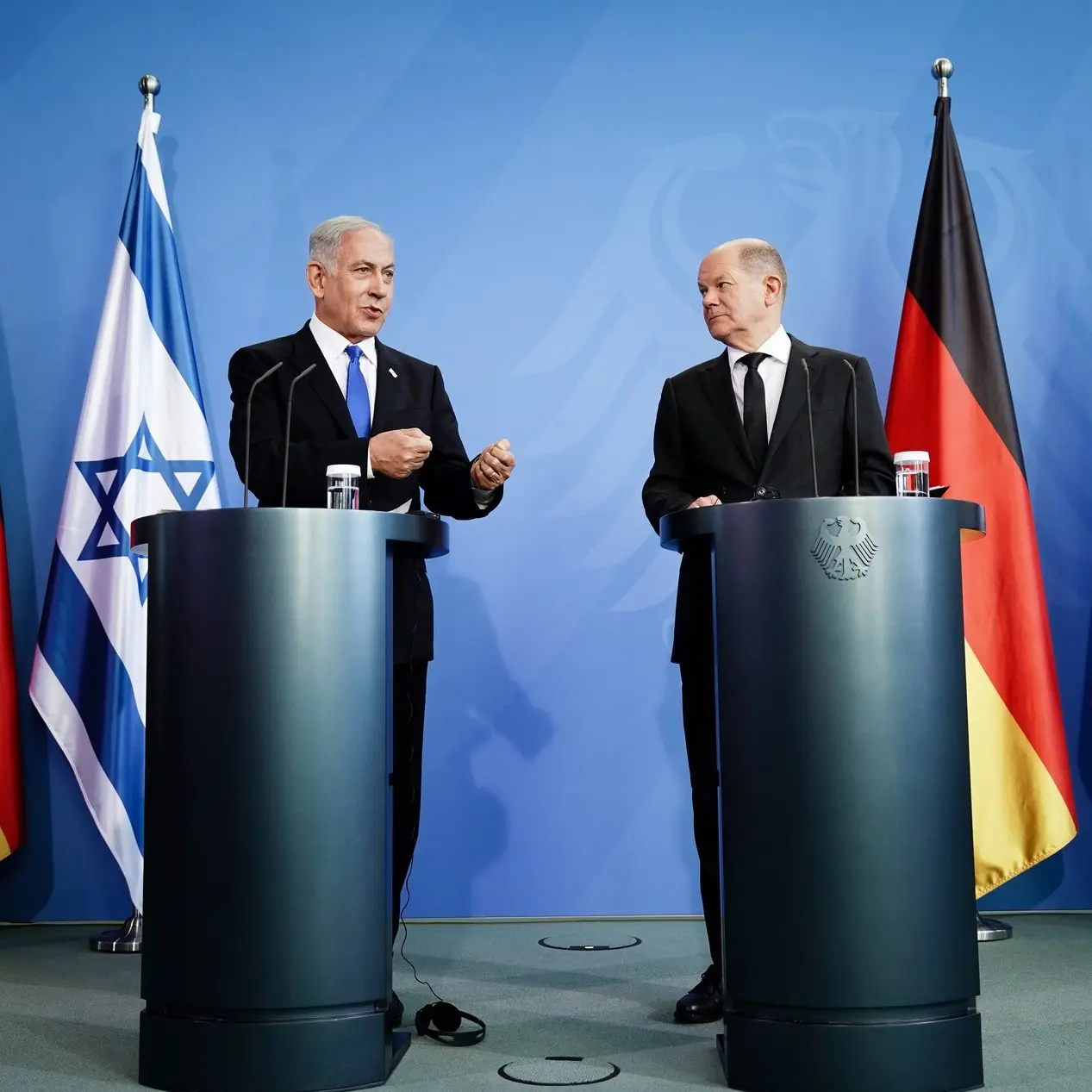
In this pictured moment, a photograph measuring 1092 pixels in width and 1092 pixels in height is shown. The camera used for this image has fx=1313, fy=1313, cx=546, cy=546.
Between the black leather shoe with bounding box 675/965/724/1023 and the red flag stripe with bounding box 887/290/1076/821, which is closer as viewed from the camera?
the black leather shoe with bounding box 675/965/724/1023


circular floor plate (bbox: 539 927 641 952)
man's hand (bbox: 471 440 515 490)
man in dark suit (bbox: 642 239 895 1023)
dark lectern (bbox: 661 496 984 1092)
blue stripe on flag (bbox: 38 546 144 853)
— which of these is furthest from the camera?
blue stripe on flag (bbox: 38 546 144 853)

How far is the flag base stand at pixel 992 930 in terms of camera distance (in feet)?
11.6

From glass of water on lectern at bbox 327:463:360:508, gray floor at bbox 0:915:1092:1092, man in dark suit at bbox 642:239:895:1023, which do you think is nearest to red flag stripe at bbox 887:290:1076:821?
gray floor at bbox 0:915:1092:1092

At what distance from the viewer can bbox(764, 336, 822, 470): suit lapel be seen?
2.74 metres

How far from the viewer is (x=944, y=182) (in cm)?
392

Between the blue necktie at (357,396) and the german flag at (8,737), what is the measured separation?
5.23 feet

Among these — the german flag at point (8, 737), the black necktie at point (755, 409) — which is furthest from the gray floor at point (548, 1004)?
the black necktie at point (755, 409)

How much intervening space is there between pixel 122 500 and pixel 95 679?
0.52m

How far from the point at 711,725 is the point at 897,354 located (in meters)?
1.76

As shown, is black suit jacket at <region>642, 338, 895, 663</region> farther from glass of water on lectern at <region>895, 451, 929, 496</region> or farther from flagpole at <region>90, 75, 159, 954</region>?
flagpole at <region>90, 75, 159, 954</region>

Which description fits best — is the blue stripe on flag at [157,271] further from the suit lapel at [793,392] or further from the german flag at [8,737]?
the suit lapel at [793,392]

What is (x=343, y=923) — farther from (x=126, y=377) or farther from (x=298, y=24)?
(x=298, y=24)

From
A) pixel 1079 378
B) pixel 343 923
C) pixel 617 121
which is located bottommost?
pixel 343 923

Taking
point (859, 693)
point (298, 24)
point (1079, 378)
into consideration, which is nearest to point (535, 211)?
point (298, 24)
